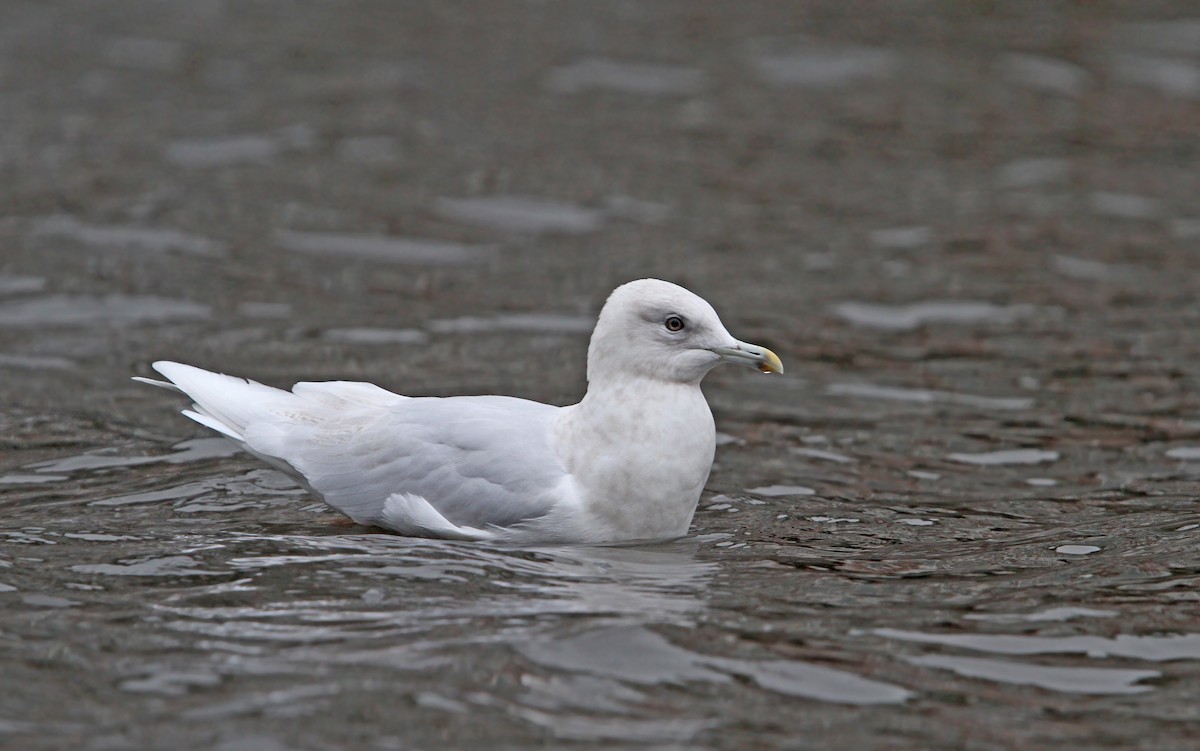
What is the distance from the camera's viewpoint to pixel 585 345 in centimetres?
1065

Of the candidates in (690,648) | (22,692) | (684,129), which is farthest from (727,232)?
(22,692)

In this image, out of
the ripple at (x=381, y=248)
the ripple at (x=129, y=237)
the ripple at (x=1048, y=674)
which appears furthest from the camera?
the ripple at (x=381, y=248)

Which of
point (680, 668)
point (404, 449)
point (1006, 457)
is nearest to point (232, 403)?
point (404, 449)

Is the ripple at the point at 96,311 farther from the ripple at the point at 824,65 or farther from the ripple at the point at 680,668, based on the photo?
the ripple at the point at 824,65

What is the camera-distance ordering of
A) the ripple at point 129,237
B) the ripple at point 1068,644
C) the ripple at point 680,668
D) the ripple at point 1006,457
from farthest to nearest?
the ripple at point 129,237, the ripple at point 1006,457, the ripple at point 1068,644, the ripple at point 680,668

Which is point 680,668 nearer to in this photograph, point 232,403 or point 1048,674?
point 1048,674

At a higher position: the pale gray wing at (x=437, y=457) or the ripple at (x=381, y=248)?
the ripple at (x=381, y=248)

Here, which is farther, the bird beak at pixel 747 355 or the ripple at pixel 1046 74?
the ripple at pixel 1046 74

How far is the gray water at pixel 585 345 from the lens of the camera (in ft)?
17.2

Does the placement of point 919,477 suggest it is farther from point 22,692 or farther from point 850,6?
point 850,6

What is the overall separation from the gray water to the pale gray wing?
19cm

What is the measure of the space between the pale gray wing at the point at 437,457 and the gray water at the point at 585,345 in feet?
0.62

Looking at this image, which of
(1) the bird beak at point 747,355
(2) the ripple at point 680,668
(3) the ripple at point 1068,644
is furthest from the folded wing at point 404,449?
(3) the ripple at point 1068,644

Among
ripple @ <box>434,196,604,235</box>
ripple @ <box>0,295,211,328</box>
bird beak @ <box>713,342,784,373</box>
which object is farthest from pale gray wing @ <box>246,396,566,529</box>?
ripple @ <box>434,196,604,235</box>
